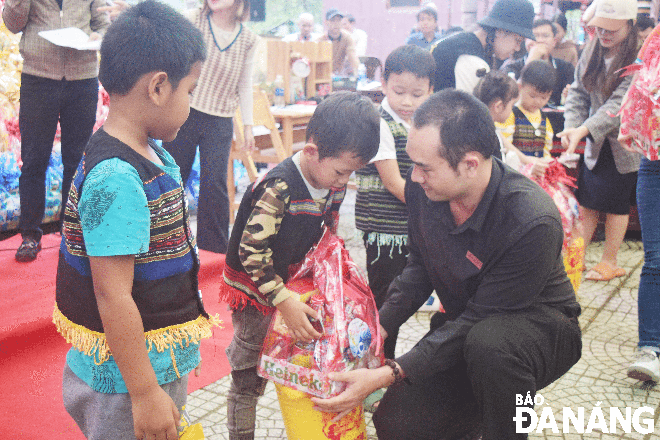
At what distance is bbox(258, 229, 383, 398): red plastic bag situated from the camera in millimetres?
1602

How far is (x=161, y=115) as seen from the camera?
1.23 m

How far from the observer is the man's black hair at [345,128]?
169 cm

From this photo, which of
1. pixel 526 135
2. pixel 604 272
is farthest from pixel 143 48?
pixel 604 272

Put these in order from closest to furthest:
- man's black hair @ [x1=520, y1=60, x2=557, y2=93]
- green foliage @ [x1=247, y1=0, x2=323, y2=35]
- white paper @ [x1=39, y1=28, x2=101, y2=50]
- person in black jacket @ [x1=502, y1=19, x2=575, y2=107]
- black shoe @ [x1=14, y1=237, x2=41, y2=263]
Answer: white paper @ [x1=39, y1=28, x2=101, y2=50] → black shoe @ [x1=14, y1=237, x2=41, y2=263] → man's black hair @ [x1=520, y1=60, x2=557, y2=93] → person in black jacket @ [x1=502, y1=19, x2=575, y2=107] → green foliage @ [x1=247, y1=0, x2=323, y2=35]

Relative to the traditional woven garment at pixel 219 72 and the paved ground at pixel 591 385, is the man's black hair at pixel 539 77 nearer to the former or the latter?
the paved ground at pixel 591 385

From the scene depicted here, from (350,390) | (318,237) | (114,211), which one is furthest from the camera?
(318,237)

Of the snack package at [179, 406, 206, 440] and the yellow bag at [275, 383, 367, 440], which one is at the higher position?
the snack package at [179, 406, 206, 440]

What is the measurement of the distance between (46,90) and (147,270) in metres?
2.39

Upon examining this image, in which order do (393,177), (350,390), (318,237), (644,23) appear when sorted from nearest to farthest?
(350,390) → (318,237) → (393,177) → (644,23)

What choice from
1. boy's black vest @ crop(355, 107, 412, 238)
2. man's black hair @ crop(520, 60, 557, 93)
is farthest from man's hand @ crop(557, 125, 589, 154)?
boy's black vest @ crop(355, 107, 412, 238)

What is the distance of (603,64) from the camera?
340cm

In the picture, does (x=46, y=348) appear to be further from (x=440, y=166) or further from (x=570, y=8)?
(x=570, y=8)

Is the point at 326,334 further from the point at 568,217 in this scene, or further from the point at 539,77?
the point at 539,77

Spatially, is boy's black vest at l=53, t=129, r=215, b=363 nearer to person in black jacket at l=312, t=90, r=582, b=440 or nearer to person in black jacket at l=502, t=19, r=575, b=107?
person in black jacket at l=312, t=90, r=582, b=440
